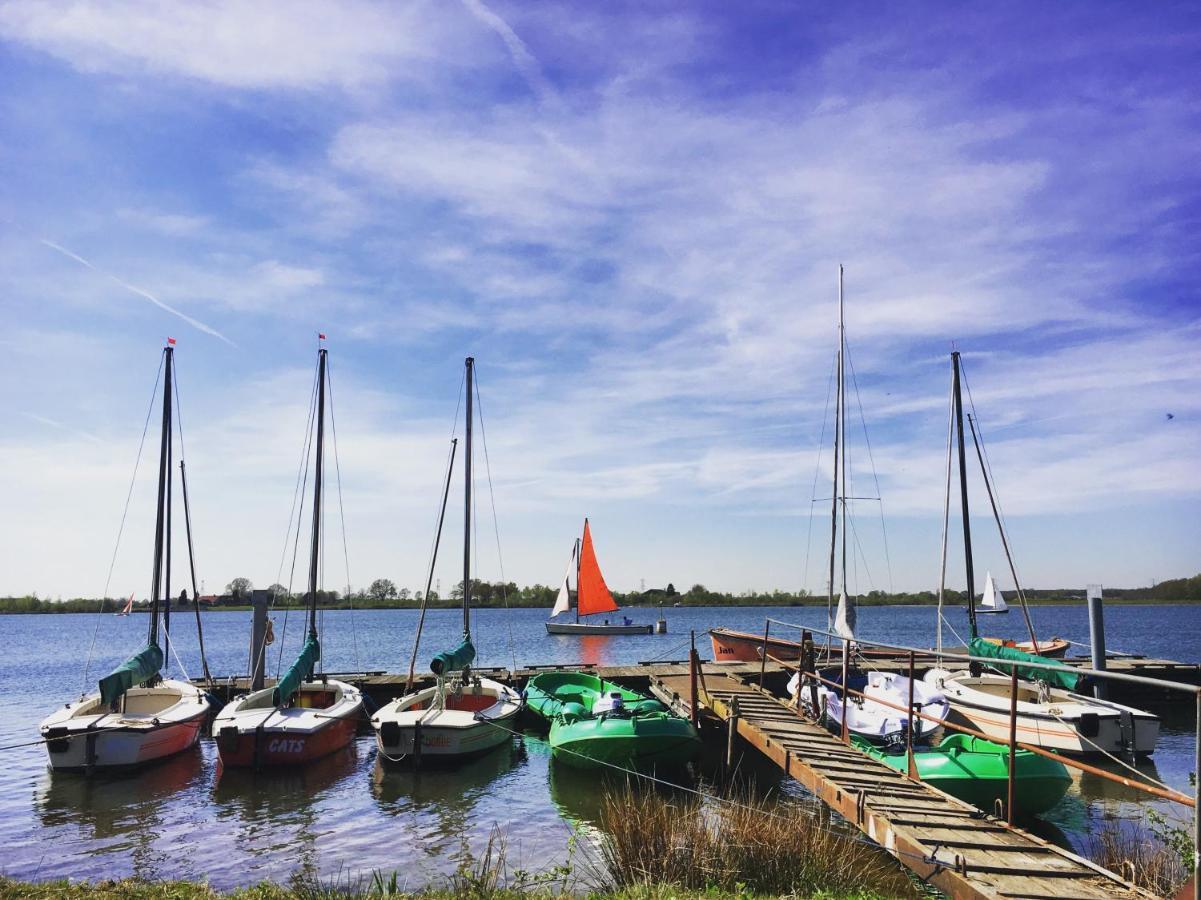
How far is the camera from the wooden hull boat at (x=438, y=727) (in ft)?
58.4

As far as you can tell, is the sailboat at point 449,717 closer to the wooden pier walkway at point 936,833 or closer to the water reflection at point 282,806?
the water reflection at point 282,806

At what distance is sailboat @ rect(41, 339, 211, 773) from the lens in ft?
56.7

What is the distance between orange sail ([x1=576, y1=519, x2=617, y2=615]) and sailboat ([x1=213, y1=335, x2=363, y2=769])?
41.4m

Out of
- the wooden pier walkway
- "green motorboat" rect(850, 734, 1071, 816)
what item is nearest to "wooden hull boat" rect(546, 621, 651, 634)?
the wooden pier walkway

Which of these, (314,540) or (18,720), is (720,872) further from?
(18,720)

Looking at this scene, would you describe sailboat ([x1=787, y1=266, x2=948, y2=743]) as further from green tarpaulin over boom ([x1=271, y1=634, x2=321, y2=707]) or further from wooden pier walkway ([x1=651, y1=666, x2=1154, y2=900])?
green tarpaulin over boom ([x1=271, y1=634, x2=321, y2=707])

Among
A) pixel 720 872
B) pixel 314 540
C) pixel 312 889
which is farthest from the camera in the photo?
pixel 314 540

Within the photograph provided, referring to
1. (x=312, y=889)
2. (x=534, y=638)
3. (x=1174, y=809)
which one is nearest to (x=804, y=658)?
(x=1174, y=809)

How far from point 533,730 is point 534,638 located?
50.1 m

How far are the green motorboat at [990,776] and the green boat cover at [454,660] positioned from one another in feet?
33.9

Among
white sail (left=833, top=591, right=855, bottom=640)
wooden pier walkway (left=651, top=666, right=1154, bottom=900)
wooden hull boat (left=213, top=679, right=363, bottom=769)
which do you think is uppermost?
white sail (left=833, top=591, right=855, bottom=640)

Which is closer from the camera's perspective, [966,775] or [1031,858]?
[1031,858]

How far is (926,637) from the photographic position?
71.9 m

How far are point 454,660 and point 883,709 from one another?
9.78 m
